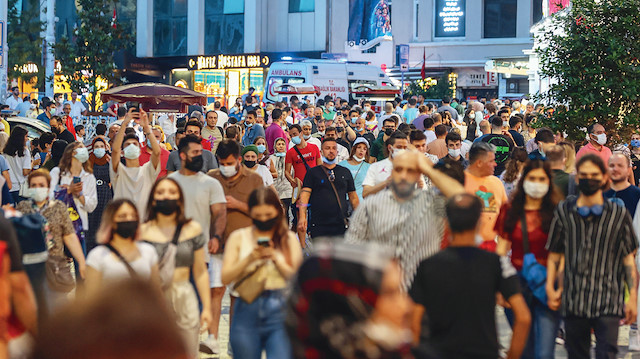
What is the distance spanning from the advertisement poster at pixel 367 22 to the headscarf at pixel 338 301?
49.7m

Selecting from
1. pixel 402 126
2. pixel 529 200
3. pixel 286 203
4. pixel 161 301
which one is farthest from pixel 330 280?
pixel 402 126

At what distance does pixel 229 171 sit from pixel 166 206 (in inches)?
88.9

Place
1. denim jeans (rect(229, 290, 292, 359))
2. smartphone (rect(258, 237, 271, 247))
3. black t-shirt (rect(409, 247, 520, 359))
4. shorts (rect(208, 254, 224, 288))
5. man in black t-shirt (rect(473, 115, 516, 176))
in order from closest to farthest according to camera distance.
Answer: black t-shirt (rect(409, 247, 520, 359)), denim jeans (rect(229, 290, 292, 359)), smartphone (rect(258, 237, 271, 247)), shorts (rect(208, 254, 224, 288)), man in black t-shirt (rect(473, 115, 516, 176))

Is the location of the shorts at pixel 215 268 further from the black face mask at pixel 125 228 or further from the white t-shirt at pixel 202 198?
the black face mask at pixel 125 228

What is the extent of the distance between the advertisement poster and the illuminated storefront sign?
14.7 ft

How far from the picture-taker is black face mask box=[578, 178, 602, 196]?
6504 millimetres

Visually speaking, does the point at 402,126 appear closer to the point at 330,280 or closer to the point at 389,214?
the point at 389,214

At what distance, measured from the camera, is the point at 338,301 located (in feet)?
10.4

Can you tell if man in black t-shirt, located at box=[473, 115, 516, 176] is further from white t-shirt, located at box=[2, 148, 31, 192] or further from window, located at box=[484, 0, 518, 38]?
window, located at box=[484, 0, 518, 38]

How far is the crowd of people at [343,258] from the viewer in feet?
10.3

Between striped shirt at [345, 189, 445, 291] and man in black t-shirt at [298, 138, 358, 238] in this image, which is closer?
striped shirt at [345, 189, 445, 291]

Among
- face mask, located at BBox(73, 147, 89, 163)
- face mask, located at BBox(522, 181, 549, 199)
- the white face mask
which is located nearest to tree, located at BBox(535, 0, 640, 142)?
the white face mask

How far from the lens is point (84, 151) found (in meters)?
10.4

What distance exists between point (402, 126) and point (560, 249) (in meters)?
8.12
